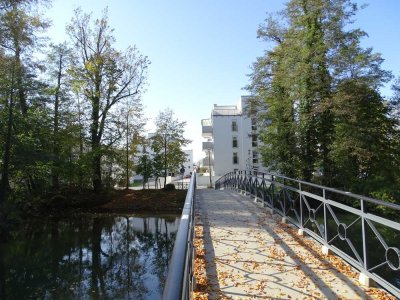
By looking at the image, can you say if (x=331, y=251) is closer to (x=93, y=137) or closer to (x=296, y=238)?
(x=296, y=238)

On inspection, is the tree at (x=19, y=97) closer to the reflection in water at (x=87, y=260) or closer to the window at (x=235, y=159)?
the reflection in water at (x=87, y=260)

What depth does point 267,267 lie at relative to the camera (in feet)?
18.4

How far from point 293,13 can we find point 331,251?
1803 cm

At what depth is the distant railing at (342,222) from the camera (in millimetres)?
4684

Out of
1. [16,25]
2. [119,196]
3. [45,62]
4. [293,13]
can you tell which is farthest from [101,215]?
[293,13]

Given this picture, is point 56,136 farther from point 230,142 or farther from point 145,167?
point 230,142

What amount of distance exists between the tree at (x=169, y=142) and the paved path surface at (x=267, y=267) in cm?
2204

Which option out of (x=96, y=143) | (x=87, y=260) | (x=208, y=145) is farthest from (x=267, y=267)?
(x=208, y=145)

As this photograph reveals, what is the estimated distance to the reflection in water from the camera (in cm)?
1073

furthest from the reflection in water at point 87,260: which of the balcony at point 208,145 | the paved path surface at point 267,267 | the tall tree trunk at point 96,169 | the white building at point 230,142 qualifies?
the balcony at point 208,145

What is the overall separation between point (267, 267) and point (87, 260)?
10.1 metres

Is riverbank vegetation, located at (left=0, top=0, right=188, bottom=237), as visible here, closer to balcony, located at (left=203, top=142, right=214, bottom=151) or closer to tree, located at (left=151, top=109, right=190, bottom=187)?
tree, located at (left=151, top=109, right=190, bottom=187)

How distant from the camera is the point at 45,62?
25.6 meters

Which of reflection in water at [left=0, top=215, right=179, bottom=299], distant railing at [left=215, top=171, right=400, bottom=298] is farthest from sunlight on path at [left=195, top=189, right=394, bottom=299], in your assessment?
reflection in water at [left=0, top=215, right=179, bottom=299]
